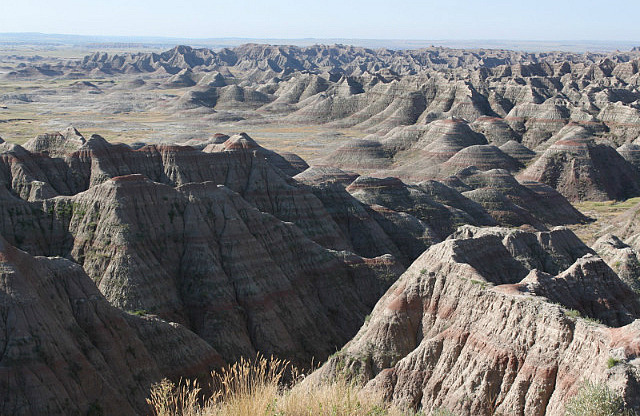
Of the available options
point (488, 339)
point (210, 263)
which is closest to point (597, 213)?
point (210, 263)

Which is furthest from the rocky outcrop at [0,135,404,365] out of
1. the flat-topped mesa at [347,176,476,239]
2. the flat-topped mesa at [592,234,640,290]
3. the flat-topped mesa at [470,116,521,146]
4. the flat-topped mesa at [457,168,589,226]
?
the flat-topped mesa at [470,116,521,146]

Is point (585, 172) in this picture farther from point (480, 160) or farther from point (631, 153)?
point (480, 160)

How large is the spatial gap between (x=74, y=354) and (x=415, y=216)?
1840 inches

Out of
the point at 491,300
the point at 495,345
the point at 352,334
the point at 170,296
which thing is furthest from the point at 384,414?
the point at 352,334

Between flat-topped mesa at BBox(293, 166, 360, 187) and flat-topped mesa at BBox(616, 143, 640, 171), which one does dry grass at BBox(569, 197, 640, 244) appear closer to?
flat-topped mesa at BBox(616, 143, 640, 171)

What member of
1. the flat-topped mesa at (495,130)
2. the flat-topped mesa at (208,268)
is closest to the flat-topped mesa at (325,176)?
the flat-topped mesa at (208,268)

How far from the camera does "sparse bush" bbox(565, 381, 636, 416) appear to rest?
20375 mm

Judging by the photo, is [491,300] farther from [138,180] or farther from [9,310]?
[138,180]

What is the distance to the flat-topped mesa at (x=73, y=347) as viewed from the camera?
2523 cm

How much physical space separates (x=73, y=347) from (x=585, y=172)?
96.5 m

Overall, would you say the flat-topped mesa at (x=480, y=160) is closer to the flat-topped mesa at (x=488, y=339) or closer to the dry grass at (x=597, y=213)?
the dry grass at (x=597, y=213)

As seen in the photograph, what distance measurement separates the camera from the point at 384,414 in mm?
17969

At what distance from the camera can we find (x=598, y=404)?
20.5m

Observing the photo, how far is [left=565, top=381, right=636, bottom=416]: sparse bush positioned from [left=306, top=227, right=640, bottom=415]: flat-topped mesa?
0.51m
